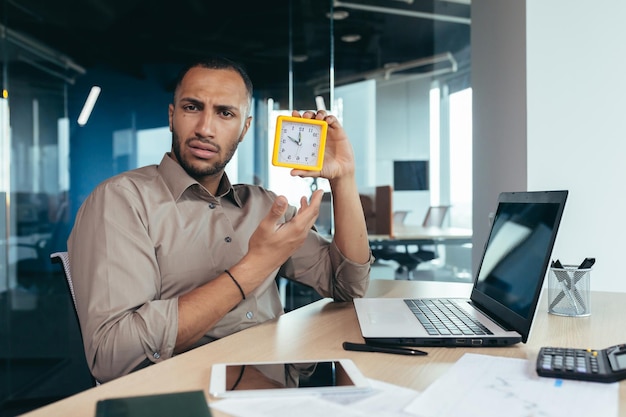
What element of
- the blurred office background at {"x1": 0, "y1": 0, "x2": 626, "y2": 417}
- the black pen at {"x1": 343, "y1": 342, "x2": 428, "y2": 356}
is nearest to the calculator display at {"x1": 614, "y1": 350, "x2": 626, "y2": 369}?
the black pen at {"x1": 343, "y1": 342, "x2": 428, "y2": 356}

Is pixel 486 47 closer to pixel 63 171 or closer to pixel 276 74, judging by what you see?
pixel 276 74

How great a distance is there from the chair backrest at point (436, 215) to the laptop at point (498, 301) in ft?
10.0

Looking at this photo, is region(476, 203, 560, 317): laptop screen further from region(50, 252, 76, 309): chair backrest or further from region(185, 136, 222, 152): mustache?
region(50, 252, 76, 309): chair backrest

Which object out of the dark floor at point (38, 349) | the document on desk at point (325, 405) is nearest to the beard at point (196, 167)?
the document on desk at point (325, 405)

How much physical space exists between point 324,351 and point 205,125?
0.75 metres

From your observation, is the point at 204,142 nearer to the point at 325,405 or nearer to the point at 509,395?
the point at 325,405

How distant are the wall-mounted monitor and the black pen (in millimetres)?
3473

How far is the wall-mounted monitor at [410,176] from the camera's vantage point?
4508 mm

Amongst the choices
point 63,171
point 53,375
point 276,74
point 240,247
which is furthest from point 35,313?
point 240,247

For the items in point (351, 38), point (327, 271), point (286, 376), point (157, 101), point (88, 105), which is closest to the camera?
point (286, 376)

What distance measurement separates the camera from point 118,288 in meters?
1.24

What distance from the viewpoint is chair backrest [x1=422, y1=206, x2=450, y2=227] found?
177 inches

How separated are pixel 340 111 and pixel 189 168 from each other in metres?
2.92

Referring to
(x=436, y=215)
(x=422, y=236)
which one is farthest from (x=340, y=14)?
(x=422, y=236)
